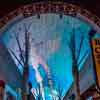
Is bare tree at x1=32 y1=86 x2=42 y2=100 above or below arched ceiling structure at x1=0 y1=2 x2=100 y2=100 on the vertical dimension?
below

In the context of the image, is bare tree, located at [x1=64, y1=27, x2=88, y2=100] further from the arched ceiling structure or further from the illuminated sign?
the illuminated sign

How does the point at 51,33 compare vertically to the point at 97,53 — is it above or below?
above

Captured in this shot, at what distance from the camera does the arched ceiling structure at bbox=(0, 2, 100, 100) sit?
4.12 metres

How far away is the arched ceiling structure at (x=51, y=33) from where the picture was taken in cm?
412

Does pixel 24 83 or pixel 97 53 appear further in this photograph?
pixel 97 53

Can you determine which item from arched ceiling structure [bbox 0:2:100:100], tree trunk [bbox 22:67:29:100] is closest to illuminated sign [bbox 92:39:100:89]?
arched ceiling structure [bbox 0:2:100:100]

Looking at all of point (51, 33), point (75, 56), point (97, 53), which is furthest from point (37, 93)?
point (97, 53)

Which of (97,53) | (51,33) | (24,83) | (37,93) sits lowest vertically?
(37,93)

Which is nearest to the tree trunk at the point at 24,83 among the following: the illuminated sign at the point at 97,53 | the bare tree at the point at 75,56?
the bare tree at the point at 75,56

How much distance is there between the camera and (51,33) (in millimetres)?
4277

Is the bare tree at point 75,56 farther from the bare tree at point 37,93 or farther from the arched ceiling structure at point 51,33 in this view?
the bare tree at point 37,93

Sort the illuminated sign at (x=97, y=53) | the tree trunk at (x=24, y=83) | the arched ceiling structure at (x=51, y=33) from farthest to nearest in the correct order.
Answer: the arched ceiling structure at (x=51, y=33) < the illuminated sign at (x=97, y=53) < the tree trunk at (x=24, y=83)

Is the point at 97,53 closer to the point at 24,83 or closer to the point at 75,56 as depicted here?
the point at 75,56

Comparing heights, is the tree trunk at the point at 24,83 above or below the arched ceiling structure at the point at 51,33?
below
